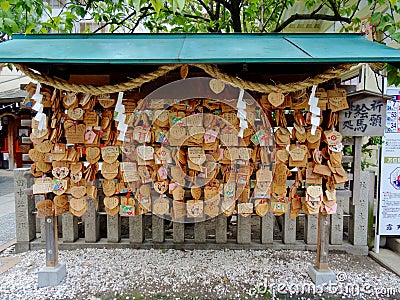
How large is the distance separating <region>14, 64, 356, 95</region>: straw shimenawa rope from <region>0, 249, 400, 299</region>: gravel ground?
1.74 meters

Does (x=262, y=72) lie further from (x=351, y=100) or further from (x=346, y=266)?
(x=346, y=266)

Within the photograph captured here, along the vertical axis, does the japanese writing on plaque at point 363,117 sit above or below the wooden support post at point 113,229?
above

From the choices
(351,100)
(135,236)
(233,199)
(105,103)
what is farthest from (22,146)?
(351,100)

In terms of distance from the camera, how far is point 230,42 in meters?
2.30

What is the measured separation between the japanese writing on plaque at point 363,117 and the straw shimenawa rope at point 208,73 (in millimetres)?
520

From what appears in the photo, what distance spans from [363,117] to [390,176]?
3.62ft

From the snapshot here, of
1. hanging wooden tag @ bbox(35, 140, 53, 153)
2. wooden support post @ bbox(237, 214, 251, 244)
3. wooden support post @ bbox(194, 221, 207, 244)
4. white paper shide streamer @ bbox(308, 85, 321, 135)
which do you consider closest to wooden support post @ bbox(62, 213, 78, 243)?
hanging wooden tag @ bbox(35, 140, 53, 153)

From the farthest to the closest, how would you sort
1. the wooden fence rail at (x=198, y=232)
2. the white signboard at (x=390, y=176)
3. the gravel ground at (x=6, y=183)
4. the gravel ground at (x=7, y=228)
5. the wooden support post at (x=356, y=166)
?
the gravel ground at (x=6, y=183), the gravel ground at (x=7, y=228), the wooden fence rail at (x=198, y=232), the white signboard at (x=390, y=176), the wooden support post at (x=356, y=166)

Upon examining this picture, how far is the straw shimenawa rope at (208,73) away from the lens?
2.22m

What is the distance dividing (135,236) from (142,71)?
192 centimetres

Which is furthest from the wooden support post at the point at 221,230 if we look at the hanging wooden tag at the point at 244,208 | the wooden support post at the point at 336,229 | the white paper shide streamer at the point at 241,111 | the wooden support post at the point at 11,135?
the wooden support post at the point at 11,135

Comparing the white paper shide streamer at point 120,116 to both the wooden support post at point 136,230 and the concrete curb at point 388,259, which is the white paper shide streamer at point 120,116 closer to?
the wooden support post at point 136,230

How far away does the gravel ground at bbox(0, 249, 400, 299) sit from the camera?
2586 mm

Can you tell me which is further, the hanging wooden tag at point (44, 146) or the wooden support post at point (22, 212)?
the wooden support post at point (22, 212)
